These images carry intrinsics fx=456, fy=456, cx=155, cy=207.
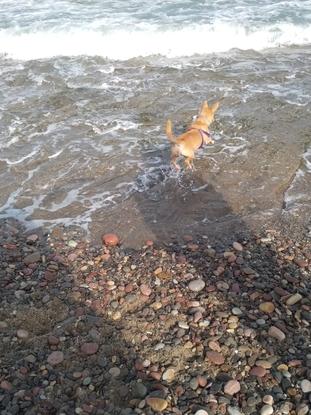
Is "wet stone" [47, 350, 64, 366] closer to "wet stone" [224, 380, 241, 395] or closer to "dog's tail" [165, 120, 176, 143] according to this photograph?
"wet stone" [224, 380, 241, 395]

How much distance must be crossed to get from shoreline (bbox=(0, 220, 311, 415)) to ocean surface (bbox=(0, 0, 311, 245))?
585 millimetres

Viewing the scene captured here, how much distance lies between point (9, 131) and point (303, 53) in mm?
7365

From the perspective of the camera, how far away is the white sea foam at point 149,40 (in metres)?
11.8

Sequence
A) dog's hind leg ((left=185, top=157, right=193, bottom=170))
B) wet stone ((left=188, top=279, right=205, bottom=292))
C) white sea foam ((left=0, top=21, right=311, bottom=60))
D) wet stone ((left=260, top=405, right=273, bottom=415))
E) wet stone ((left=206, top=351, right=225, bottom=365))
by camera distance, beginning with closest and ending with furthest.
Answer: wet stone ((left=260, top=405, right=273, bottom=415)) < wet stone ((left=206, top=351, right=225, bottom=365)) < wet stone ((left=188, top=279, right=205, bottom=292)) < dog's hind leg ((left=185, top=157, right=193, bottom=170)) < white sea foam ((left=0, top=21, right=311, bottom=60))

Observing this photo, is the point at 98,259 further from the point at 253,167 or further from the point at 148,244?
the point at 253,167

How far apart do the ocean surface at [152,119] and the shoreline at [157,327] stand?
59 cm

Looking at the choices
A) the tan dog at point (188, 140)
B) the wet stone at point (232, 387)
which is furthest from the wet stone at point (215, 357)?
the tan dog at point (188, 140)

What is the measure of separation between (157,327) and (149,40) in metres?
Answer: 10.2

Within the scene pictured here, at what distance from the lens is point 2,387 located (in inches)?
125

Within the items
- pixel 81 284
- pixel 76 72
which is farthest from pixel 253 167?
pixel 76 72

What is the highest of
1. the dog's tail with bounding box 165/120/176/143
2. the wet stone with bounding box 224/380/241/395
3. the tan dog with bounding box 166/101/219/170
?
the dog's tail with bounding box 165/120/176/143

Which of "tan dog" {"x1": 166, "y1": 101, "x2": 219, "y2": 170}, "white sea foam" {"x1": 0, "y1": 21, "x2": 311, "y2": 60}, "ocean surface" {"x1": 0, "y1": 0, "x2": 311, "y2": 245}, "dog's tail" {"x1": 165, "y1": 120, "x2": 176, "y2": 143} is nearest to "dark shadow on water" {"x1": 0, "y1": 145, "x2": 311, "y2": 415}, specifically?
"ocean surface" {"x1": 0, "y1": 0, "x2": 311, "y2": 245}

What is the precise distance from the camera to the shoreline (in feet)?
10.1

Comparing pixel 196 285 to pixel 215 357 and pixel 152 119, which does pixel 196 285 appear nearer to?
pixel 215 357
